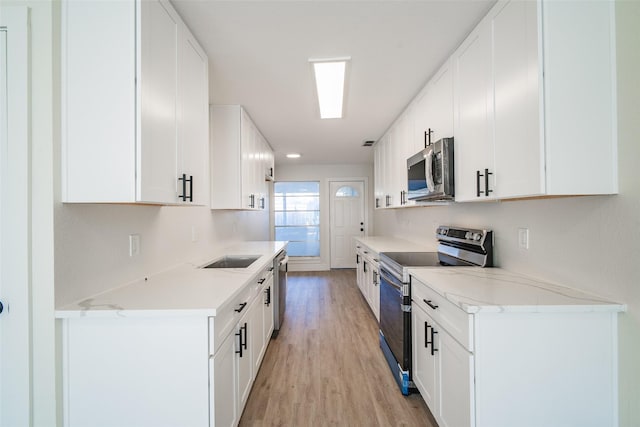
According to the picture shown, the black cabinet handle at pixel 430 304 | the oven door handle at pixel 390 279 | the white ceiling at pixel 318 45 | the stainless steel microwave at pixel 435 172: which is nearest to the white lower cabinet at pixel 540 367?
the black cabinet handle at pixel 430 304

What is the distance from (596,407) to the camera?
120 cm

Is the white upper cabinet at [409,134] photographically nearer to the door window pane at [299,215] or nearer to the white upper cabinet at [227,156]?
the white upper cabinet at [227,156]

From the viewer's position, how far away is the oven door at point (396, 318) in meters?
A: 2.00

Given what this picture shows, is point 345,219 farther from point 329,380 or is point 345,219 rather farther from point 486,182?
point 486,182

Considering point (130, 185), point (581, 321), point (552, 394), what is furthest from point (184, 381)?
point (581, 321)

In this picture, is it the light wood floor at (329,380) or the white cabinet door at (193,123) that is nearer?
the white cabinet door at (193,123)

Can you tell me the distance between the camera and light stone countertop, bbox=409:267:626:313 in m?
1.19

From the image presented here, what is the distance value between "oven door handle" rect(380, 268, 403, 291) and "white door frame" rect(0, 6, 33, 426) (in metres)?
2.02

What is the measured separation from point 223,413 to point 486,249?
190 centimetres

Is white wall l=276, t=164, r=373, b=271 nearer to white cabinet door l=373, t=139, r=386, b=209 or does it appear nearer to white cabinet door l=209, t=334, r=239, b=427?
white cabinet door l=373, t=139, r=386, b=209

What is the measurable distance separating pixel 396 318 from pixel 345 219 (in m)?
4.40

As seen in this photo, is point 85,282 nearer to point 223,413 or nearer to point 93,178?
point 93,178

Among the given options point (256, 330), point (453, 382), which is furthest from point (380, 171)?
point (453, 382)

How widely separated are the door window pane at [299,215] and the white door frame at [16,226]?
5346 mm
